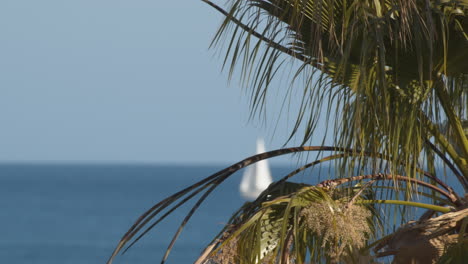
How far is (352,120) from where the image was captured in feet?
17.1

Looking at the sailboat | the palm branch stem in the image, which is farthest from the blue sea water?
the palm branch stem

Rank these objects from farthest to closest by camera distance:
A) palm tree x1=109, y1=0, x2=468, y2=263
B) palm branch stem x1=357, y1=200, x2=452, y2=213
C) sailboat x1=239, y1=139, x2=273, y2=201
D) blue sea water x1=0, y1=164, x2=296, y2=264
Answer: sailboat x1=239, y1=139, x2=273, y2=201 → blue sea water x1=0, y1=164, x2=296, y2=264 → palm branch stem x1=357, y1=200, x2=452, y2=213 → palm tree x1=109, y1=0, x2=468, y2=263

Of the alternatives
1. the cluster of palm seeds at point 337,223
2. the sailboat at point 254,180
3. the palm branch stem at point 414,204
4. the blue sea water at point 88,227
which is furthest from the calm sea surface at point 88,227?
the cluster of palm seeds at point 337,223

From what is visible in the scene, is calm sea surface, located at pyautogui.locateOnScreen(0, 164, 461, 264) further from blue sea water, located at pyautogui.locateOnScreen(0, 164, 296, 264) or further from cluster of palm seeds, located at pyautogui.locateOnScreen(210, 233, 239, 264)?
cluster of palm seeds, located at pyautogui.locateOnScreen(210, 233, 239, 264)

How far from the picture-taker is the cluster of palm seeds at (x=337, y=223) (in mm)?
5117

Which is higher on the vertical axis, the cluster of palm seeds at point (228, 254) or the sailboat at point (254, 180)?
the sailboat at point (254, 180)

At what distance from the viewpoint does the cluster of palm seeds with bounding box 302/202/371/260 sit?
512 centimetres

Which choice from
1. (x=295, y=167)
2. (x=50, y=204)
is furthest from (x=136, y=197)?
(x=295, y=167)

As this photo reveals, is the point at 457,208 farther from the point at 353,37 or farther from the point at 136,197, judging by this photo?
the point at 136,197

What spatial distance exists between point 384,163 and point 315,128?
1.66 feet

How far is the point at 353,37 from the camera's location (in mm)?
5078

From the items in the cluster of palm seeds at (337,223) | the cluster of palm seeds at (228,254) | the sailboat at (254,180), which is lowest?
the cluster of palm seeds at (228,254)

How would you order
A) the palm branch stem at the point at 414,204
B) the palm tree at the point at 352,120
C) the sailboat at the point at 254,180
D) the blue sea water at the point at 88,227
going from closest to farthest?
the palm tree at the point at 352,120
the palm branch stem at the point at 414,204
the blue sea water at the point at 88,227
the sailboat at the point at 254,180

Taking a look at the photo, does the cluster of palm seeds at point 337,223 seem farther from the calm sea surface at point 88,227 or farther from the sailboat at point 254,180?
the sailboat at point 254,180
